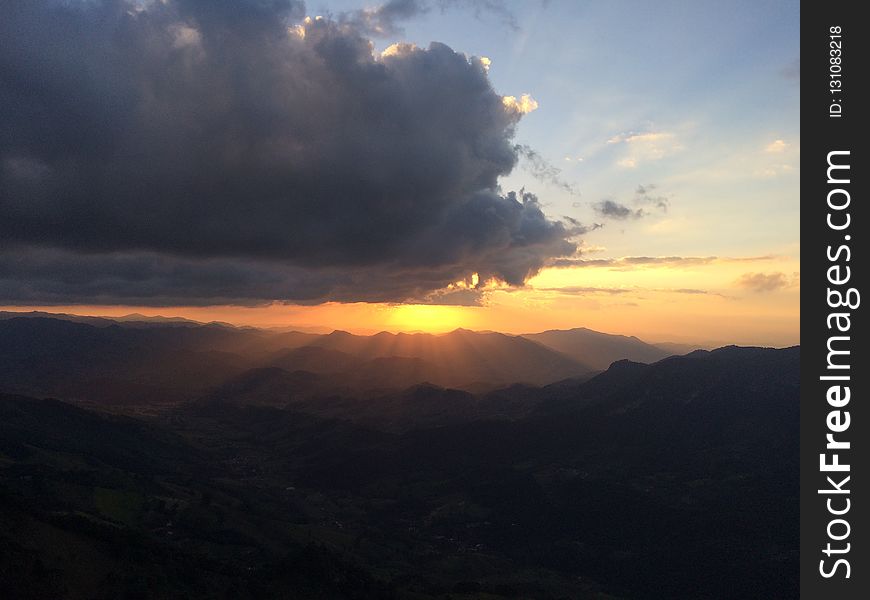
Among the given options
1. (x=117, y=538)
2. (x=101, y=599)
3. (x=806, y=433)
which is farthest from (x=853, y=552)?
(x=117, y=538)

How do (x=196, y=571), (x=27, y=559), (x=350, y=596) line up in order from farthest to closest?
1. (x=350, y=596)
2. (x=196, y=571)
3. (x=27, y=559)

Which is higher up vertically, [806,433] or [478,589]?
[806,433]

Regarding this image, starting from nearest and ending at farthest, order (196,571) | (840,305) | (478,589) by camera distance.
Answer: (840,305)
(196,571)
(478,589)

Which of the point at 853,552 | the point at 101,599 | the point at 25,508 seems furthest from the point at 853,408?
the point at 25,508

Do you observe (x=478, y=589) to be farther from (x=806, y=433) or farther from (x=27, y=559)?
(x=806, y=433)

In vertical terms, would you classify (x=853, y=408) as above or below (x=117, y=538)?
above

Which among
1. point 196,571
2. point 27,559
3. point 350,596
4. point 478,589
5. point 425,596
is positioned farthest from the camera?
point 478,589

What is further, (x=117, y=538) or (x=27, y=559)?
(x=117, y=538)

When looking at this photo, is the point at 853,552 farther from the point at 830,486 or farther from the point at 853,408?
the point at 853,408

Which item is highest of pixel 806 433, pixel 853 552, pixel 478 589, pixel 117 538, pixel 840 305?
pixel 840 305
